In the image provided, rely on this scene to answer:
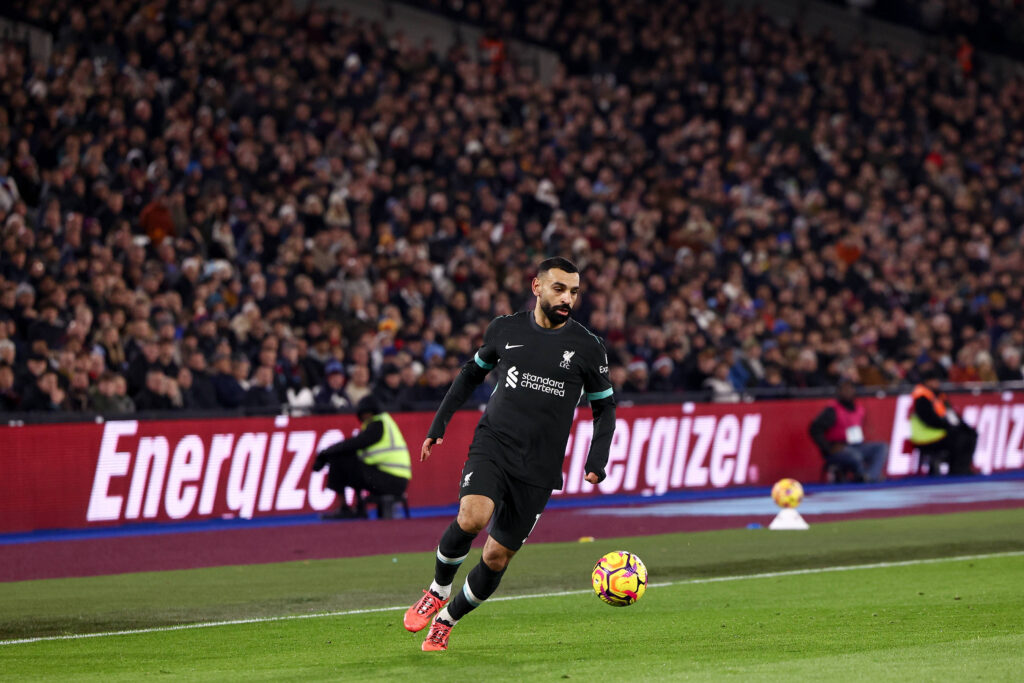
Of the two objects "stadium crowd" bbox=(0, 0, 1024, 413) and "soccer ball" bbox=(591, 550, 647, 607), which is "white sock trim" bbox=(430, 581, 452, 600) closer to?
"soccer ball" bbox=(591, 550, 647, 607)

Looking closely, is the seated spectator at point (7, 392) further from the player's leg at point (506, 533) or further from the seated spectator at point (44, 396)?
the player's leg at point (506, 533)

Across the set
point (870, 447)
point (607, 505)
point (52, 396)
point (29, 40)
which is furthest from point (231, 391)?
point (870, 447)

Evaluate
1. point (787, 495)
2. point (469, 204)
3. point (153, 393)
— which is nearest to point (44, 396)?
point (153, 393)

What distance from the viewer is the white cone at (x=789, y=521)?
17.8m

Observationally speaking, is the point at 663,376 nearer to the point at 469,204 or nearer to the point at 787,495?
the point at 469,204

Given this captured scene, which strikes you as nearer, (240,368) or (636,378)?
(240,368)

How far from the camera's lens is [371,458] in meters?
18.9

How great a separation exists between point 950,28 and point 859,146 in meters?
8.98

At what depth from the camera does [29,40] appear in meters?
22.6

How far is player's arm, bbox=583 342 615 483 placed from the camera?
9.00 m

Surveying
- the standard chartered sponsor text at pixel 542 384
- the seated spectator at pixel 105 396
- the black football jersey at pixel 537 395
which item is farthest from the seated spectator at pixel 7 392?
the standard chartered sponsor text at pixel 542 384

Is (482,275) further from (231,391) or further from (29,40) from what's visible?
(29,40)

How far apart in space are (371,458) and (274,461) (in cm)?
126

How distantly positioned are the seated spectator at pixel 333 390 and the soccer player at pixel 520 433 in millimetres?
10859
